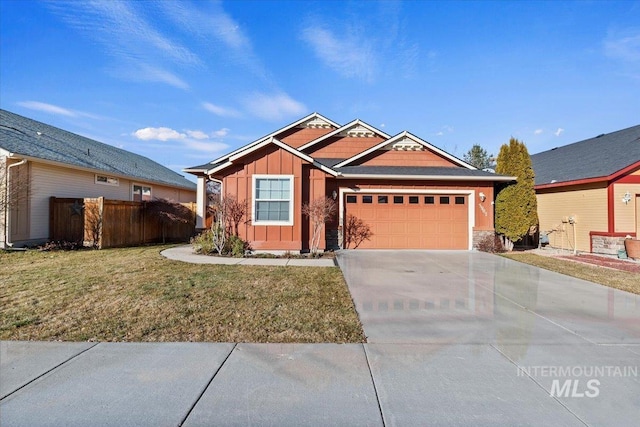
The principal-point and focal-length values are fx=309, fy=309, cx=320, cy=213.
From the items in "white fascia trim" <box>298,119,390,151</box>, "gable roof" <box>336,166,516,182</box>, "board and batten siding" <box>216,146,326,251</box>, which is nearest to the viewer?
"board and batten siding" <box>216,146,326,251</box>

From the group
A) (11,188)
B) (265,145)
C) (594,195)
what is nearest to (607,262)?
(594,195)

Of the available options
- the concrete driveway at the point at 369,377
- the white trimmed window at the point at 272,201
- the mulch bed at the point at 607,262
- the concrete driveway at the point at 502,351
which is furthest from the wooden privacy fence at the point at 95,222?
the mulch bed at the point at 607,262

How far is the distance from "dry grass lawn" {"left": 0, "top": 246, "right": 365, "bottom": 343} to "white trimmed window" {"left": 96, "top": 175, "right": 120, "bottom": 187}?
25.3 ft

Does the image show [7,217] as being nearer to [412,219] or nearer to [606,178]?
[412,219]

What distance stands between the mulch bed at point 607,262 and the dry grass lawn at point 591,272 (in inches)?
20.5

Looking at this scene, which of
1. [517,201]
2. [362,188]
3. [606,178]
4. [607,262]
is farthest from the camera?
[362,188]

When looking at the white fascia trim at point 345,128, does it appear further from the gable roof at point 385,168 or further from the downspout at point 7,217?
the downspout at point 7,217

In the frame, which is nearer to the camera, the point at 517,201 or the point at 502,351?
the point at 502,351

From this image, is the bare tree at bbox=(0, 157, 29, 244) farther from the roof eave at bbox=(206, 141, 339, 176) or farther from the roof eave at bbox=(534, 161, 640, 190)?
the roof eave at bbox=(534, 161, 640, 190)

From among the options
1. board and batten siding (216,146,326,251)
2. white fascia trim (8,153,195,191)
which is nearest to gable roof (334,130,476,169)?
board and batten siding (216,146,326,251)

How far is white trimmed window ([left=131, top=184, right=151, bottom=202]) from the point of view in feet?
57.4

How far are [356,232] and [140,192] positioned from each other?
1328 cm

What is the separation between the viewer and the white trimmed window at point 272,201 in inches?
431

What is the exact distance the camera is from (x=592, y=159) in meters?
14.0
